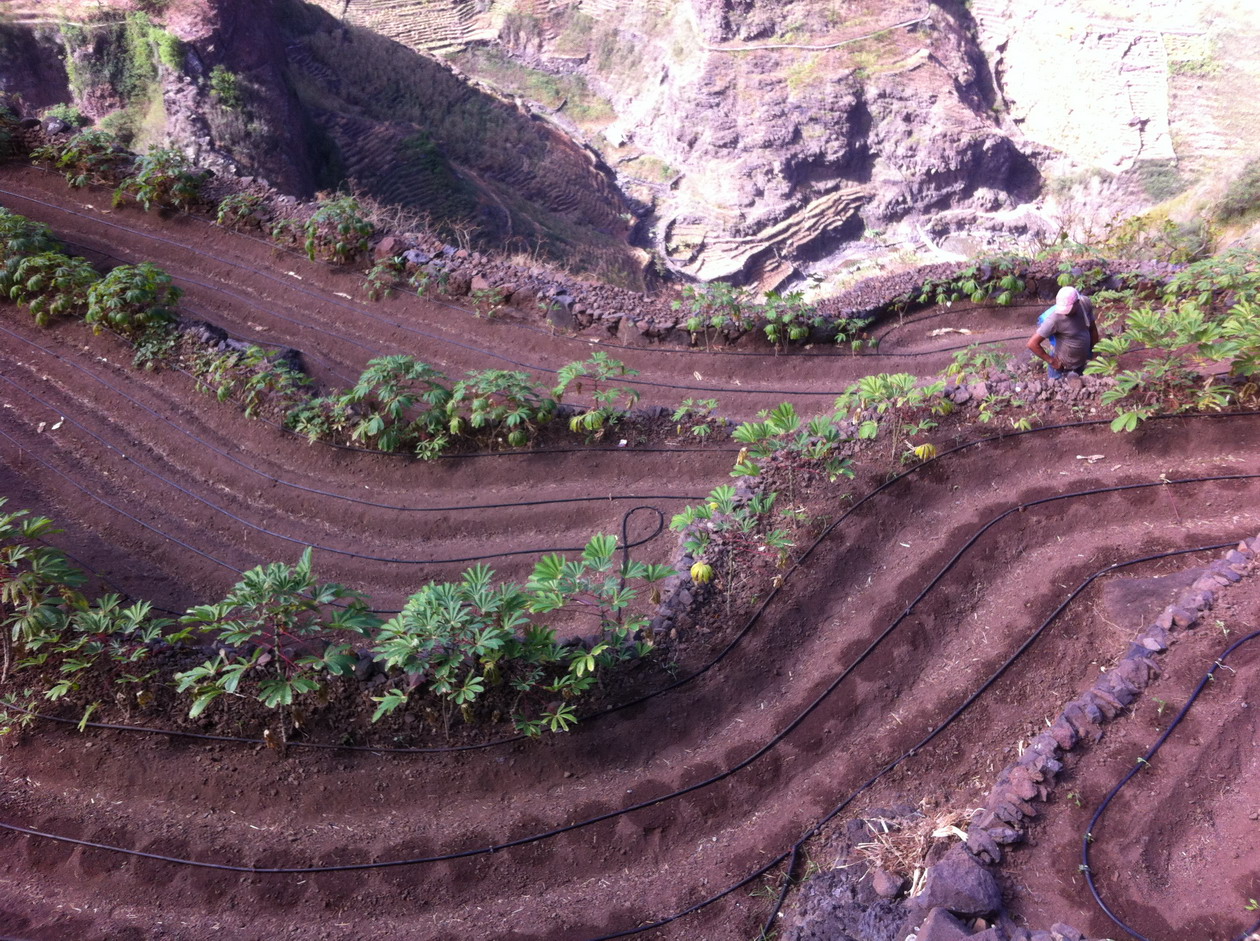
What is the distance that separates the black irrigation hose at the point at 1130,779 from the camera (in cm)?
371

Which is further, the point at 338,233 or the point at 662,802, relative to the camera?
the point at 338,233

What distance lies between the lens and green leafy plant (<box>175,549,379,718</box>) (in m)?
4.64

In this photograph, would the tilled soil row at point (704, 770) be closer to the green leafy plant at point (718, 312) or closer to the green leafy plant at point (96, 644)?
the green leafy plant at point (96, 644)

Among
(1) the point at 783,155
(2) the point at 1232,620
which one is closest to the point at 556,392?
(2) the point at 1232,620

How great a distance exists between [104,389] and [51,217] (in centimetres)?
496

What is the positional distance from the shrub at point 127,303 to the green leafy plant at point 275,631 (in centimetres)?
602

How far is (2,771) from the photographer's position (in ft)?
16.6

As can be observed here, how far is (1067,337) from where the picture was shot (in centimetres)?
734

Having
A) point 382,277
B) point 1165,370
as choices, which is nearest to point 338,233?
point 382,277

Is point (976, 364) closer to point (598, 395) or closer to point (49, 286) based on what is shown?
point (598, 395)

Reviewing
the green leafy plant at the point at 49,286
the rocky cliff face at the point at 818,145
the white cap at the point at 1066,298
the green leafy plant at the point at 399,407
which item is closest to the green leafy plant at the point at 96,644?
the green leafy plant at the point at 399,407

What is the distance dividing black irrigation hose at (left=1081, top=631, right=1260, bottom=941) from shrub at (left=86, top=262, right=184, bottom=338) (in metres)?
11.0

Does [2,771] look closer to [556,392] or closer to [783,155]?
[556,392]

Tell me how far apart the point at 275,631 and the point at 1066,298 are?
24.9 ft
